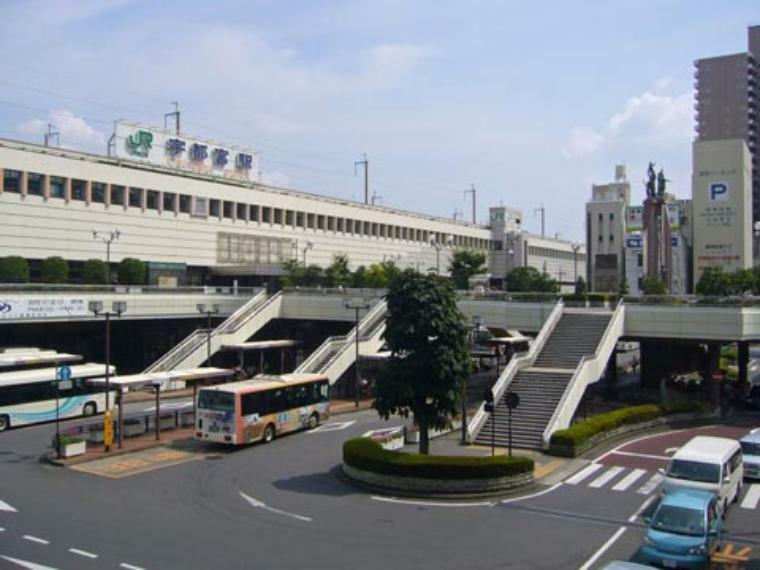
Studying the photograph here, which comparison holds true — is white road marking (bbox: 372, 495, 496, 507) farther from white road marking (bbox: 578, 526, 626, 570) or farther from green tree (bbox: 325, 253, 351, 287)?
green tree (bbox: 325, 253, 351, 287)

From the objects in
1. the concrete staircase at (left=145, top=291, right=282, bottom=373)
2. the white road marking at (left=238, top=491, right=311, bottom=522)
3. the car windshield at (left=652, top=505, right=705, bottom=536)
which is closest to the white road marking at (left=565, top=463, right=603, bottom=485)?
the car windshield at (left=652, top=505, right=705, bottom=536)

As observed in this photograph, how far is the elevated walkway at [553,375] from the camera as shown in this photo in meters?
31.2

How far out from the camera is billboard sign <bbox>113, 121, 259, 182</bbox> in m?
61.7

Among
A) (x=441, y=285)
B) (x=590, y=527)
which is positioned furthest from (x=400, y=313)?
(x=590, y=527)

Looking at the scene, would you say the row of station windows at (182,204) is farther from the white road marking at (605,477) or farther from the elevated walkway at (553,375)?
the white road marking at (605,477)

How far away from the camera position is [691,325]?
4031cm

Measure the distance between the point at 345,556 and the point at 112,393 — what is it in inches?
972

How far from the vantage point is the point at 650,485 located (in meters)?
24.8

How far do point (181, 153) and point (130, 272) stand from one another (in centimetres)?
1455

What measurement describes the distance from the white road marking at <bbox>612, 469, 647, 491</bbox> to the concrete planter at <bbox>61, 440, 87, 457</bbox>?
18202 mm

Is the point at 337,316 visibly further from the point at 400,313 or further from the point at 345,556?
the point at 345,556

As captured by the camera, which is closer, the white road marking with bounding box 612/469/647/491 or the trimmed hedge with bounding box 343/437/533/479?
the trimmed hedge with bounding box 343/437/533/479

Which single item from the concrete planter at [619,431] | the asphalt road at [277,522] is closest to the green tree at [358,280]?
the concrete planter at [619,431]

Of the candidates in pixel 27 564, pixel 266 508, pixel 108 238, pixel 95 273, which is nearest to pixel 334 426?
pixel 266 508
